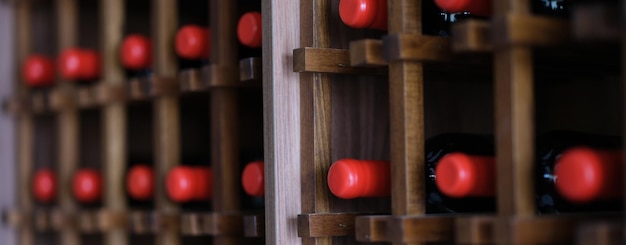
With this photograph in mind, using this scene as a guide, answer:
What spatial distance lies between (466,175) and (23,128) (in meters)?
0.64

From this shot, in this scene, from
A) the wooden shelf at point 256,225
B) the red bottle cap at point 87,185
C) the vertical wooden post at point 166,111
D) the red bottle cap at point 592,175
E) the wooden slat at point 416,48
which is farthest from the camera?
the red bottle cap at point 87,185

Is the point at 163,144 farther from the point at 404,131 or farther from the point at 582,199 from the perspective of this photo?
the point at 582,199

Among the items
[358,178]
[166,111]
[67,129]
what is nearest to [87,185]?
[67,129]

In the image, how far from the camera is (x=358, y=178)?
566 millimetres

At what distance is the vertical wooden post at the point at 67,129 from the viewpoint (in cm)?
92

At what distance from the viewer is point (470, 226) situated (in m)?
0.47

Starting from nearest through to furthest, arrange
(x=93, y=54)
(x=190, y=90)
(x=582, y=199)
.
Result: (x=582, y=199), (x=190, y=90), (x=93, y=54)

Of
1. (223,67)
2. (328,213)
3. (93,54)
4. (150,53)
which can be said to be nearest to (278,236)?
(328,213)

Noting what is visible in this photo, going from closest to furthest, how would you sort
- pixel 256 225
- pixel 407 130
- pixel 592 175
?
1. pixel 592 175
2. pixel 407 130
3. pixel 256 225

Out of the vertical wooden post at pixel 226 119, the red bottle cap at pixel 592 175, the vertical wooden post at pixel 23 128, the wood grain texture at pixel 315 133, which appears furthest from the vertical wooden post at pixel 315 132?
the vertical wooden post at pixel 23 128

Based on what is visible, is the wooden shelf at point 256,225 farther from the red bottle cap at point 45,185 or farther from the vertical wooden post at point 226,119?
the red bottle cap at point 45,185

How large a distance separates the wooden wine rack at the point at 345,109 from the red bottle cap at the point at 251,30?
0.05 feet

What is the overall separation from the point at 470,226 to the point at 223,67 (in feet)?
0.95

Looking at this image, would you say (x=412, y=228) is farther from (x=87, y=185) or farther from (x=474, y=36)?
(x=87, y=185)
